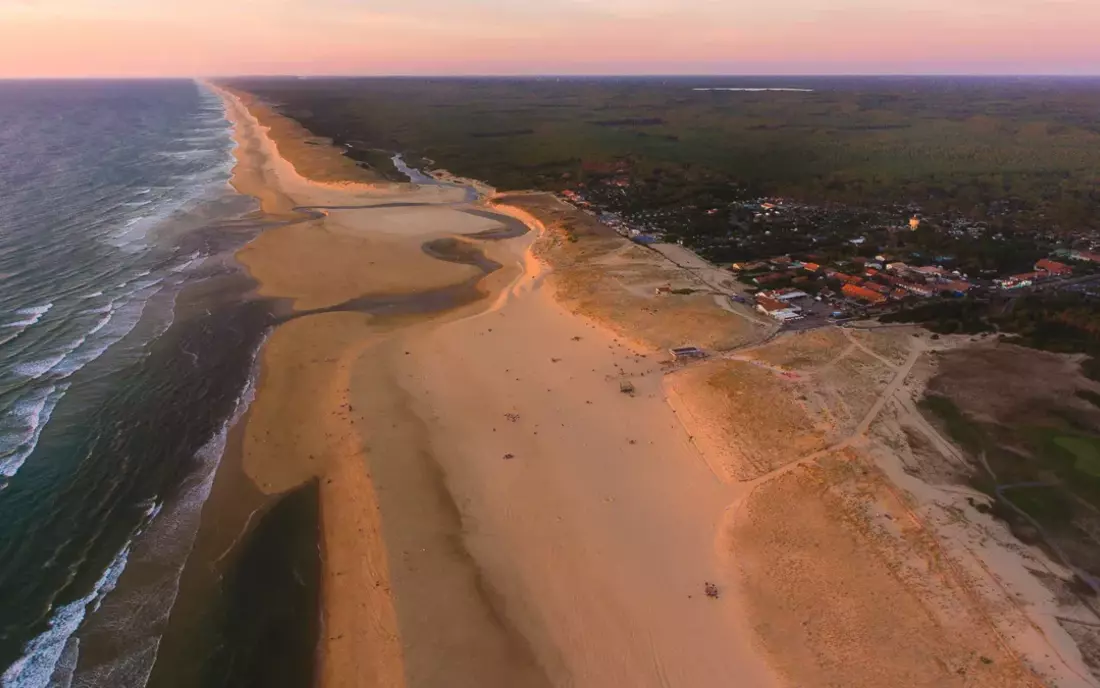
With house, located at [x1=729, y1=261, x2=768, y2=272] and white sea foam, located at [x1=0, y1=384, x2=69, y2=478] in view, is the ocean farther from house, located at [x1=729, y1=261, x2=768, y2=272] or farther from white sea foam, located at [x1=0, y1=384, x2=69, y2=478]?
house, located at [x1=729, y1=261, x2=768, y2=272]

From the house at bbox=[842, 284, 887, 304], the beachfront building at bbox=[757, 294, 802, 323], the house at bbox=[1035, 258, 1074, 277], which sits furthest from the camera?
the house at bbox=[1035, 258, 1074, 277]

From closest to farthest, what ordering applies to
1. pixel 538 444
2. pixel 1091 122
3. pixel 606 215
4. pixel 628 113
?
pixel 538 444 < pixel 606 215 < pixel 1091 122 < pixel 628 113

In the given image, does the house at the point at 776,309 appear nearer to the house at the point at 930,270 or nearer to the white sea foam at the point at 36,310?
the house at the point at 930,270

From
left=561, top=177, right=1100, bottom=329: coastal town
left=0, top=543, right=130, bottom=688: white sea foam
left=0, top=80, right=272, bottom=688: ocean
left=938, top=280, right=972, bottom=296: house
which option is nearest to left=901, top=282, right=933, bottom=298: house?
left=561, top=177, right=1100, bottom=329: coastal town

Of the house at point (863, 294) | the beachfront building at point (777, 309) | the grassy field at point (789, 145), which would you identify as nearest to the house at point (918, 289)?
the house at point (863, 294)

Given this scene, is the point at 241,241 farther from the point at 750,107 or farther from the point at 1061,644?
the point at 750,107

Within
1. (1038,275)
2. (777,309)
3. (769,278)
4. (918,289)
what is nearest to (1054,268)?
(1038,275)

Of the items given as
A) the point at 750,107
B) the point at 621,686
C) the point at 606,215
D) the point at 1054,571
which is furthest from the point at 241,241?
the point at 750,107
